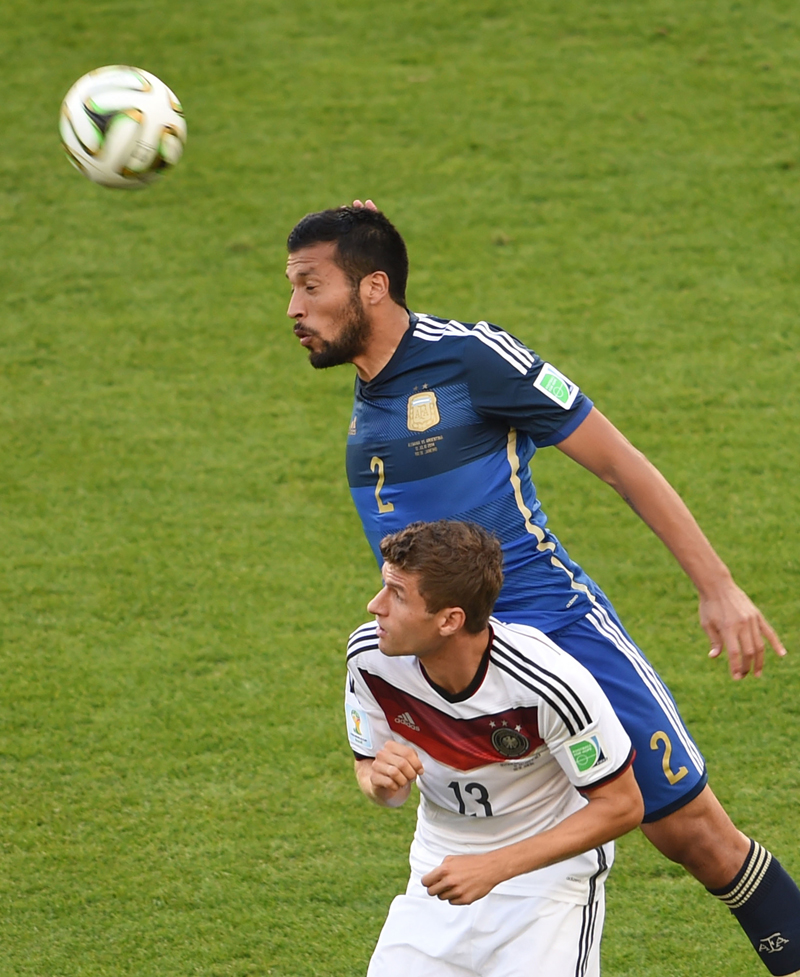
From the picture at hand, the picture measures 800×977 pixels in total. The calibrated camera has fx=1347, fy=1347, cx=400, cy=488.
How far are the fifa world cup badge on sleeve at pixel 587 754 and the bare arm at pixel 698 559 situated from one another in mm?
514

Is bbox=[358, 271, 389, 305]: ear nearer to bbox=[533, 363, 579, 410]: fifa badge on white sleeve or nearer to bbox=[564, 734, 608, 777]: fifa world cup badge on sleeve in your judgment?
bbox=[533, 363, 579, 410]: fifa badge on white sleeve

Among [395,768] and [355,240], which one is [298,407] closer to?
[355,240]

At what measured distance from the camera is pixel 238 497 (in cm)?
753

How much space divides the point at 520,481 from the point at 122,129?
2.31 m

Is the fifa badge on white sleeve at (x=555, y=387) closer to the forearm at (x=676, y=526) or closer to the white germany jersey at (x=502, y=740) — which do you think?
the forearm at (x=676, y=526)

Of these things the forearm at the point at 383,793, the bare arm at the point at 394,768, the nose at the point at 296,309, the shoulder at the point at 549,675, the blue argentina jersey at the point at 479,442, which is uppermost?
the nose at the point at 296,309

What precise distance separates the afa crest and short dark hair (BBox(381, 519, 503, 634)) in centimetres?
49

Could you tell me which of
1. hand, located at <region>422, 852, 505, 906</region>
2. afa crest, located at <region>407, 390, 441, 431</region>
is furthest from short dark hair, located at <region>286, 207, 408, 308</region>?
hand, located at <region>422, 852, 505, 906</region>

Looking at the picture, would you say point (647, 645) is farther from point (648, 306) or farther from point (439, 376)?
point (648, 306)

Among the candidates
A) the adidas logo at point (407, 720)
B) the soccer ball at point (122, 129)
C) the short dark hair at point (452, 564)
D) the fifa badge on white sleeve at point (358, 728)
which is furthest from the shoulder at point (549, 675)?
the soccer ball at point (122, 129)

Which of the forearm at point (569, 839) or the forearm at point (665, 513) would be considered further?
the forearm at point (665, 513)

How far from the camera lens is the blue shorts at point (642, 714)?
377 cm

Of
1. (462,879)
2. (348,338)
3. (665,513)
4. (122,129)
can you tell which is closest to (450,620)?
(462,879)

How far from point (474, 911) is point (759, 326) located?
19.5 ft
